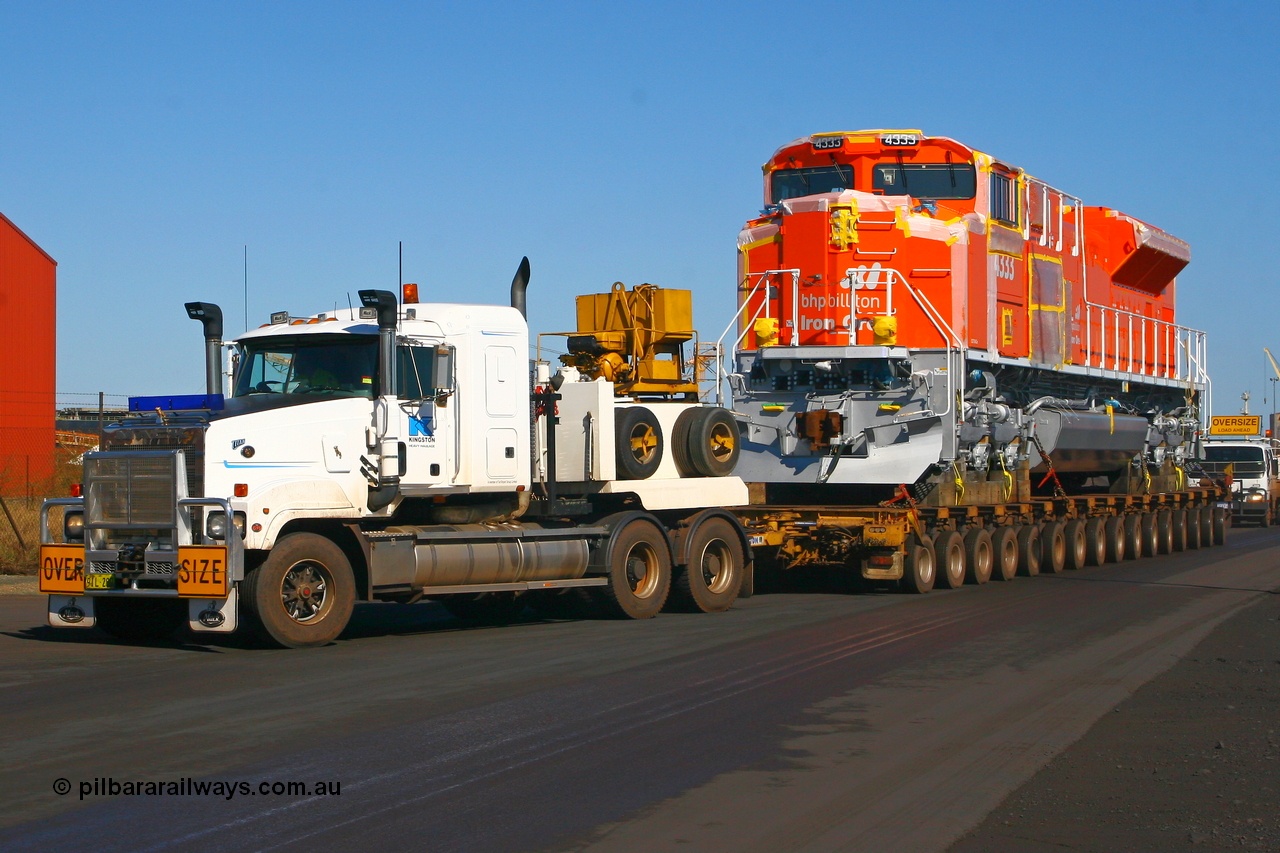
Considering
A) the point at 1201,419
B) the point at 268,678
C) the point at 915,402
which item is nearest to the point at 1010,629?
the point at 915,402

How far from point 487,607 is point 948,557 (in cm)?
712

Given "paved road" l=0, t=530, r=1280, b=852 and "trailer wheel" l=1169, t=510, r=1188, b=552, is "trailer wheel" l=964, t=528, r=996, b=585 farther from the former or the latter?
"trailer wheel" l=1169, t=510, r=1188, b=552

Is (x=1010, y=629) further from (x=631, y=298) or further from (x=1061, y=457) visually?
(x=1061, y=457)

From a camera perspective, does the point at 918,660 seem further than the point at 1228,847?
Yes

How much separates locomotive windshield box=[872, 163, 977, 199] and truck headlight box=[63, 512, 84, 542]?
1286 cm

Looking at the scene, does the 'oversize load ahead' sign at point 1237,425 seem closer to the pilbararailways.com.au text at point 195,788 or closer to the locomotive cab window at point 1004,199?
the locomotive cab window at point 1004,199

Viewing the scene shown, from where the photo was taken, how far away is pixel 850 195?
20938mm

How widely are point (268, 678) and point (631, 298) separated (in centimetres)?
894

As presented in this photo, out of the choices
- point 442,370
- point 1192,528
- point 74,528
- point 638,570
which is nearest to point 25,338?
point 74,528

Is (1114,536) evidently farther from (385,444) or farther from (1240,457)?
(1240,457)

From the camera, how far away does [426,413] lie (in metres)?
14.4

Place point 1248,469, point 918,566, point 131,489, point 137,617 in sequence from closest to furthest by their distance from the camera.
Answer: point 131,489, point 137,617, point 918,566, point 1248,469

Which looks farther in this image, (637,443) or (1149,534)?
(1149,534)

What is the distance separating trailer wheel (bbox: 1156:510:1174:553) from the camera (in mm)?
31066
